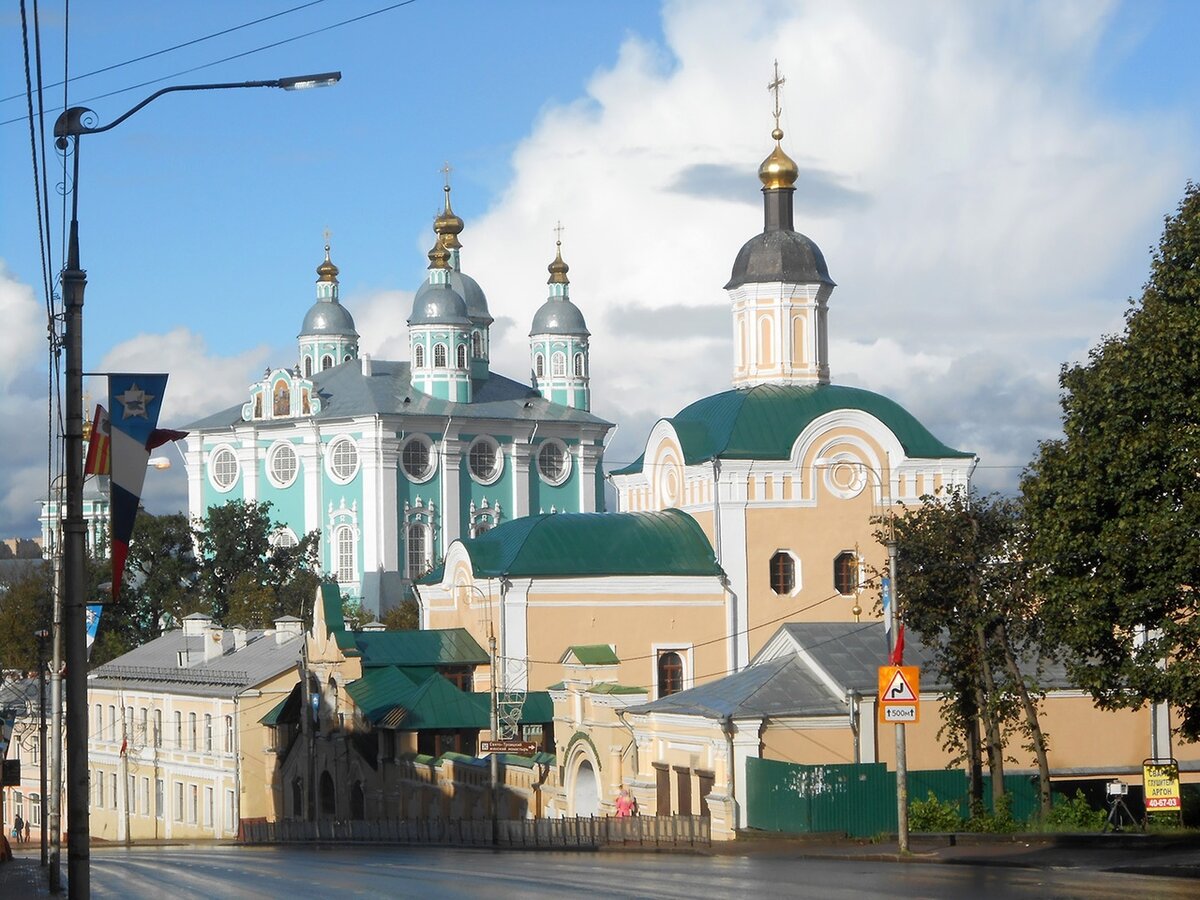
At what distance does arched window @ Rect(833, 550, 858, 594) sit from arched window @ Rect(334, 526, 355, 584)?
4573 centimetres

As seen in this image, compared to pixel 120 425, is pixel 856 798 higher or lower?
lower

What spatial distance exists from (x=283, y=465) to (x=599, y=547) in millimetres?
48840

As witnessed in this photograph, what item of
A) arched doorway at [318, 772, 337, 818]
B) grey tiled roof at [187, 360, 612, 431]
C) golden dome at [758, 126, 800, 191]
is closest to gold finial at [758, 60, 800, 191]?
golden dome at [758, 126, 800, 191]

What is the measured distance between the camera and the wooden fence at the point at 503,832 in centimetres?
3356

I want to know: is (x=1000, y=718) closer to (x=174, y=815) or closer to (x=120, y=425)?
(x=120, y=425)

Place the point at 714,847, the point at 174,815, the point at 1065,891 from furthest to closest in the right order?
the point at 174,815 < the point at 714,847 < the point at 1065,891

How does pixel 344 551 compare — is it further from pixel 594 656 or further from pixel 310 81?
pixel 310 81

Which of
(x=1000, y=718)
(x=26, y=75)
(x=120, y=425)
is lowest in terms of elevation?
(x=1000, y=718)

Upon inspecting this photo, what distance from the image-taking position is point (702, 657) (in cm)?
5322

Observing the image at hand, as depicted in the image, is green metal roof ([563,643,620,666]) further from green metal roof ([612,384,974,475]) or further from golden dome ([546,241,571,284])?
golden dome ([546,241,571,284])

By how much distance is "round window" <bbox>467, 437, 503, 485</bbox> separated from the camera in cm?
10044

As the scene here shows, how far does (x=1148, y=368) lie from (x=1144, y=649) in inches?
146

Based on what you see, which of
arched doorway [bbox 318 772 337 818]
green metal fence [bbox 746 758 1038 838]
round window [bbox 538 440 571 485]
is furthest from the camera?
round window [bbox 538 440 571 485]

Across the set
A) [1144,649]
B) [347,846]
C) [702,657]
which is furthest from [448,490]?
[1144,649]
